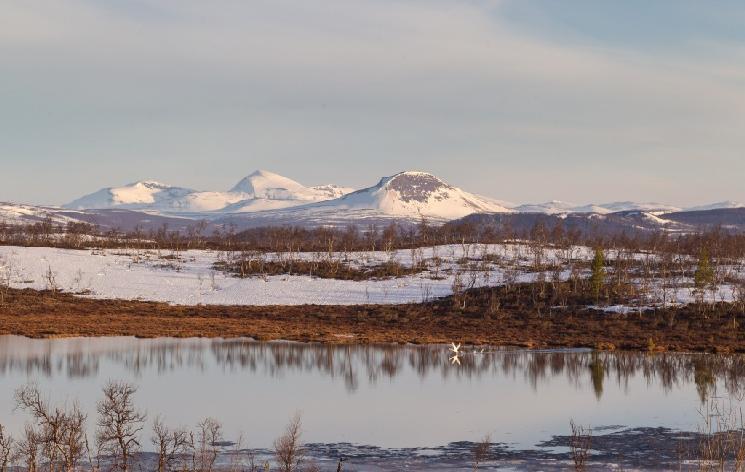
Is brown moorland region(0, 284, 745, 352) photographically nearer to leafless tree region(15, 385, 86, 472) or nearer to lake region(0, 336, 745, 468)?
lake region(0, 336, 745, 468)

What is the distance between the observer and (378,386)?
4994cm

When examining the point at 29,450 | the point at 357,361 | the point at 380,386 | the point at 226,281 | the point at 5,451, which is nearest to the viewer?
the point at 29,450

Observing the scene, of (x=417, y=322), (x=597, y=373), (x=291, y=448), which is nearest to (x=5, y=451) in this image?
(x=291, y=448)

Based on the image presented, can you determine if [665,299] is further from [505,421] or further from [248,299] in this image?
[505,421]

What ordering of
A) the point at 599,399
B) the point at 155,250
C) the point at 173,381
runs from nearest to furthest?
the point at 599,399 → the point at 173,381 → the point at 155,250

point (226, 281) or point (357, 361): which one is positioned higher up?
point (226, 281)

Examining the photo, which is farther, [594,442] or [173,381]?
[173,381]

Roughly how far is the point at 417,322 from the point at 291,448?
218 feet

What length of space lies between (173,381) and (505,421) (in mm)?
21132

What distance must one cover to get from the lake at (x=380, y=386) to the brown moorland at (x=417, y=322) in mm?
6336

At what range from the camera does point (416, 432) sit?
36656 mm

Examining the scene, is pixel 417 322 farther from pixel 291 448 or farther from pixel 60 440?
pixel 60 440

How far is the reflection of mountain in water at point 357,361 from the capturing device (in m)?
53.2

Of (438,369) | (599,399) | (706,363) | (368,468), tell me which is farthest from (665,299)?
(368,468)
